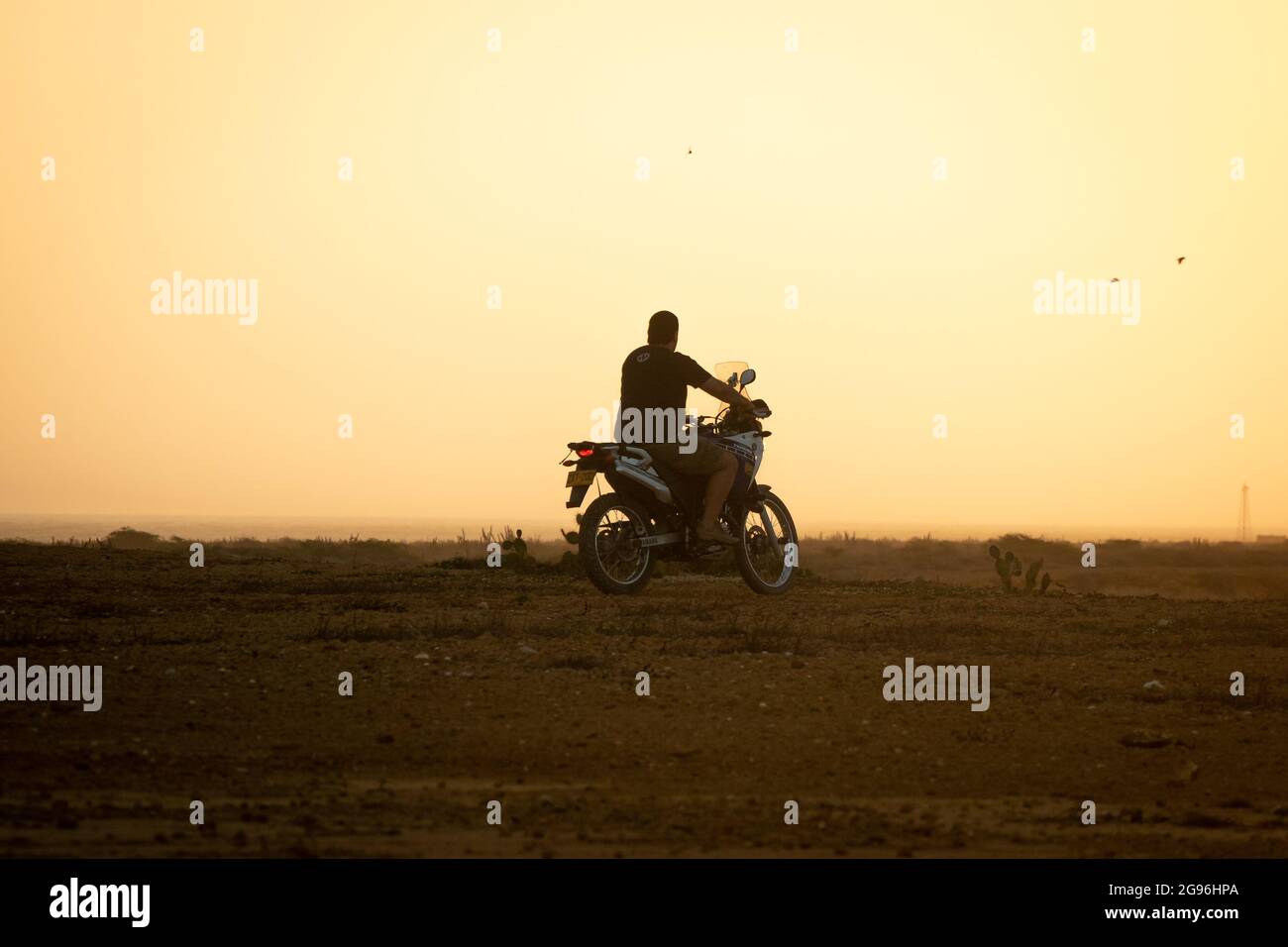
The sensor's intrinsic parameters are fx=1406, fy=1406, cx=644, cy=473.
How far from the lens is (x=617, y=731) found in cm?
691

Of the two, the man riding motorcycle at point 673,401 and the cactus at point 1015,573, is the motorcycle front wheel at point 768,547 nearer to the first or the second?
the man riding motorcycle at point 673,401

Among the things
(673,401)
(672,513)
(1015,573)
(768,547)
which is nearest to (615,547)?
(672,513)

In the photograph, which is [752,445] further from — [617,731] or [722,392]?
[617,731]

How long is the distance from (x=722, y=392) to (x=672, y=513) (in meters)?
1.16

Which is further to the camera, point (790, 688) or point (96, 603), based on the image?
point (96, 603)

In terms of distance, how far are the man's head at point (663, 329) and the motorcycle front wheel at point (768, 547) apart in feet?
5.68

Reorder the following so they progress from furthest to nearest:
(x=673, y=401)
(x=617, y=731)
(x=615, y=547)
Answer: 1. (x=673, y=401)
2. (x=615, y=547)
3. (x=617, y=731)

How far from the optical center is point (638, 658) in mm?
8703

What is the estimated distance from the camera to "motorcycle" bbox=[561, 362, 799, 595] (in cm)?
1155

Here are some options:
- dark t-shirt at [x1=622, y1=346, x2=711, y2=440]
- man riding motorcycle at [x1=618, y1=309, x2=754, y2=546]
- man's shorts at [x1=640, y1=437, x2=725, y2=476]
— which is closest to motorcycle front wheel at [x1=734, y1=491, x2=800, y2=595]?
man riding motorcycle at [x1=618, y1=309, x2=754, y2=546]

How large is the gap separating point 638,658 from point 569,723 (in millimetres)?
1675

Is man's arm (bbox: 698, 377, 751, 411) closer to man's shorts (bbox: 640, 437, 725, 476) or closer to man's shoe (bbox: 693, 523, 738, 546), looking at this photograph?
man's shorts (bbox: 640, 437, 725, 476)

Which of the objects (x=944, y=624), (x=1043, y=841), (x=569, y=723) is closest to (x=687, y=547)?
(x=944, y=624)

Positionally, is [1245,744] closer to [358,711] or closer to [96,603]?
[358,711]
